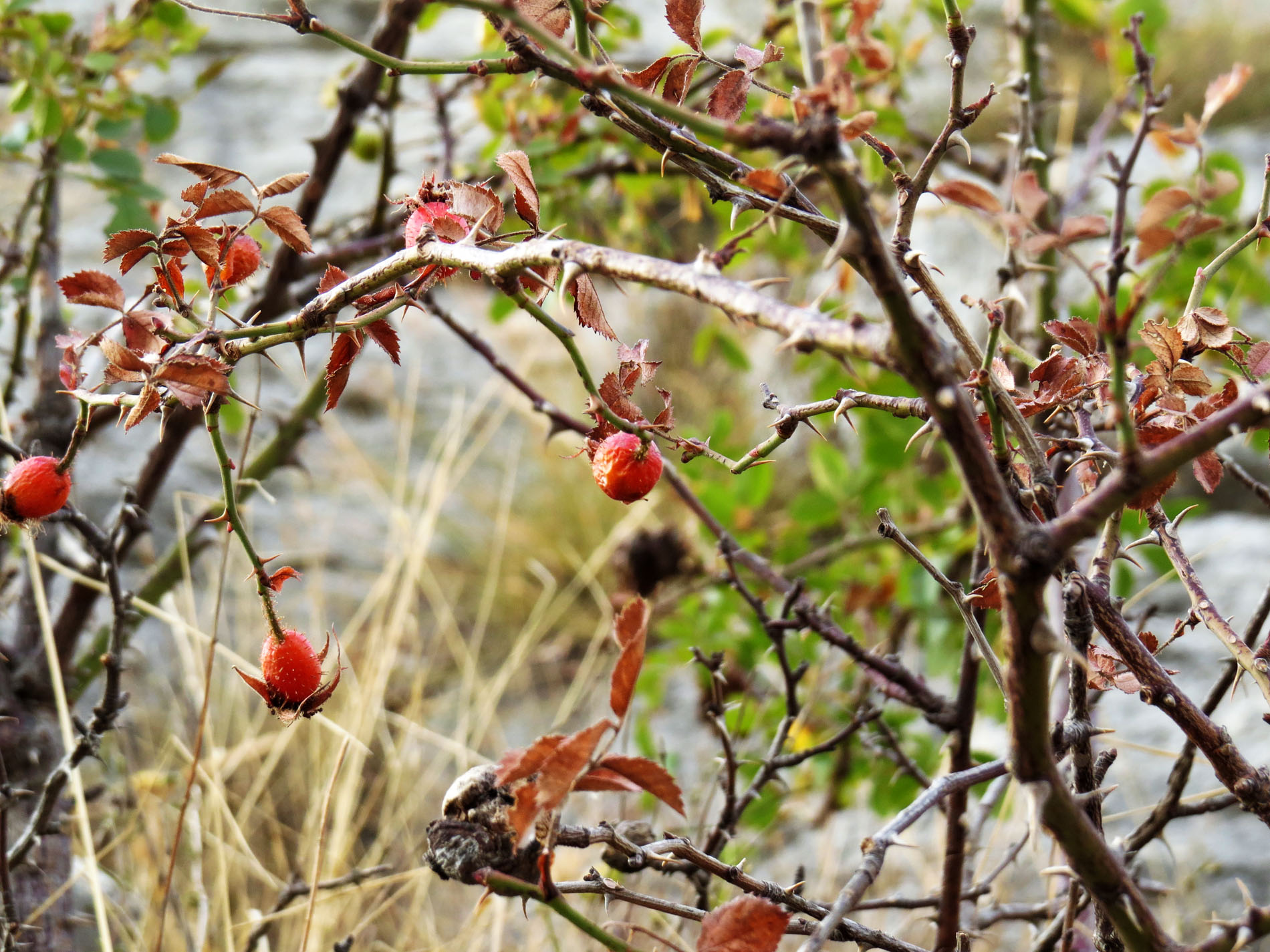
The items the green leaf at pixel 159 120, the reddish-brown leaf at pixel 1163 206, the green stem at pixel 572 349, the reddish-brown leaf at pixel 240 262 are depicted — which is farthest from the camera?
the green leaf at pixel 159 120

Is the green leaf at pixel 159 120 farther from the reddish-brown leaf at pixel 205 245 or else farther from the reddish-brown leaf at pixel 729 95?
the reddish-brown leaf at pixel 729 95

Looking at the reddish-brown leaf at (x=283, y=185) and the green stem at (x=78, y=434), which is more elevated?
the reddish-brown leaf at (x=283, y=185)

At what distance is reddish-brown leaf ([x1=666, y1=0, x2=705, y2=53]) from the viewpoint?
44 centimetres

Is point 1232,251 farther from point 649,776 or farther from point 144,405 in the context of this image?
point 144,405

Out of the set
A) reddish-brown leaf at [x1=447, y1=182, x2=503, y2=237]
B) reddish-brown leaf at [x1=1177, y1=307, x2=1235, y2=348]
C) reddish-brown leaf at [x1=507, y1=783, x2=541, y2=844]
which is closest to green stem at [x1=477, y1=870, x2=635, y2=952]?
reddish-brown leaf at [x1=507, y1=783, x2=541, y2=844]

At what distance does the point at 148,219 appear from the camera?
0.99 meters

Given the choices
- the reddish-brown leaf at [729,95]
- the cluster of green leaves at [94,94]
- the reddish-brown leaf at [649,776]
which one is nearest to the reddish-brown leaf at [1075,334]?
the reddish-brown leaf at [729,95]

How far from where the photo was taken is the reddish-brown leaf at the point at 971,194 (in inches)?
11.4

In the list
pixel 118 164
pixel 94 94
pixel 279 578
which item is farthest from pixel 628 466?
pixel 94 94

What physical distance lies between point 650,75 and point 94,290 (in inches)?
11.3

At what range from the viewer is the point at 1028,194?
30 centimetres

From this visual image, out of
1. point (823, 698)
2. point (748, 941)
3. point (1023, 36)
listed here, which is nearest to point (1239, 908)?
point (823, 698)

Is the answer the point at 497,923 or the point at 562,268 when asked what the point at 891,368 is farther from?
the point at 497,923

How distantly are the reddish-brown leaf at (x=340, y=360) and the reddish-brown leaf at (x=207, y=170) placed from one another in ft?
0.29
